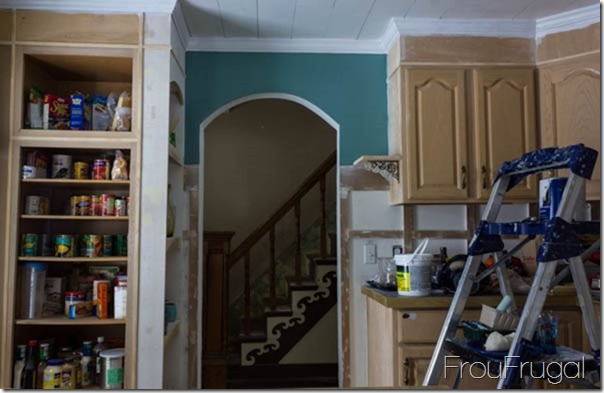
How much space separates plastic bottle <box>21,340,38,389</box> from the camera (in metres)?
2.19

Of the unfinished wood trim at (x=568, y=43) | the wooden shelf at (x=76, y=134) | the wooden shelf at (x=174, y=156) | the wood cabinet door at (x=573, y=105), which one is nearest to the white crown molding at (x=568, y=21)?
the unfinished wood trim at (x=568, y=43)

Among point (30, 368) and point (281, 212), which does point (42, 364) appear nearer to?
point (30, 368)

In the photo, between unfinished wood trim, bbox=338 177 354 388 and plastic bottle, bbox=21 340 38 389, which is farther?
unfinished wood trim, bbox=338 177 354 388

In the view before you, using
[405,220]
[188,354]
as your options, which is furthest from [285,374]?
[405,220]

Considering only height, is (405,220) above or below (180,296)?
above

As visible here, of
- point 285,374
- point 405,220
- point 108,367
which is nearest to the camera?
point 108,367

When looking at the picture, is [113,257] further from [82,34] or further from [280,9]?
[280,9]

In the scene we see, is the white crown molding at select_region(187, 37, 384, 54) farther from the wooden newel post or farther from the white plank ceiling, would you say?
the wooden newel post

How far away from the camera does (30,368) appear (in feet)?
7.25

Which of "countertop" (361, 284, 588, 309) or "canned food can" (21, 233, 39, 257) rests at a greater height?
"canned food can" (21, 233, 39, 257)

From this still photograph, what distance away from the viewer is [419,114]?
8.32ft

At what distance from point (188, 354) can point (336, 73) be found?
1.78 meters

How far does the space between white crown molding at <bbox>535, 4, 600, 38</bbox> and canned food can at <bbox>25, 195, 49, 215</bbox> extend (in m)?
2.67

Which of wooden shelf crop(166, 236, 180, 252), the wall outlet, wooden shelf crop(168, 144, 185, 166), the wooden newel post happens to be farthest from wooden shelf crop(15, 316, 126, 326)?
the wall outlet
